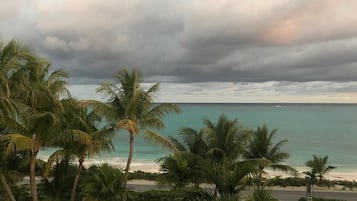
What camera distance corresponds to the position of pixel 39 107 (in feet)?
47.5

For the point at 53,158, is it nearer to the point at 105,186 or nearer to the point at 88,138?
the point at 88,138

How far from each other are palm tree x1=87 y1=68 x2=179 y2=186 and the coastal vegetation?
0.14 feet

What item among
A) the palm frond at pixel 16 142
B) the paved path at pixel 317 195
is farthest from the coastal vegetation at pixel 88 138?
the paved path at pixel 317 195

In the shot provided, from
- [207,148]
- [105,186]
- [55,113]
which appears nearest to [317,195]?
[207,148]

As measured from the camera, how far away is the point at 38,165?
63.0 feet

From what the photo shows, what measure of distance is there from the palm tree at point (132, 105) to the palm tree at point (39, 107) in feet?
9.53

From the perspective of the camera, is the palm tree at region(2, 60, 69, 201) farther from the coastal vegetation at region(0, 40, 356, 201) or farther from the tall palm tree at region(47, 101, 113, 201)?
the tall palm tree at region(47, 101, 113, 201)

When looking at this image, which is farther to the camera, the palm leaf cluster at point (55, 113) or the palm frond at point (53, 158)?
the palm frond at point (53, 158)

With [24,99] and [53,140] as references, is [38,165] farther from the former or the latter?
[24,99]

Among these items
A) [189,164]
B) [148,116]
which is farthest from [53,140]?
[189,164]

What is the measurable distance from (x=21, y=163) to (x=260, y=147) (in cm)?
1351

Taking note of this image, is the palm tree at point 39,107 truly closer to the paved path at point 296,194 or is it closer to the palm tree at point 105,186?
the palm tree at point 105,186

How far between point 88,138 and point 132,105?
3187mm

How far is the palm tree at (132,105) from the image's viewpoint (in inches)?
708
